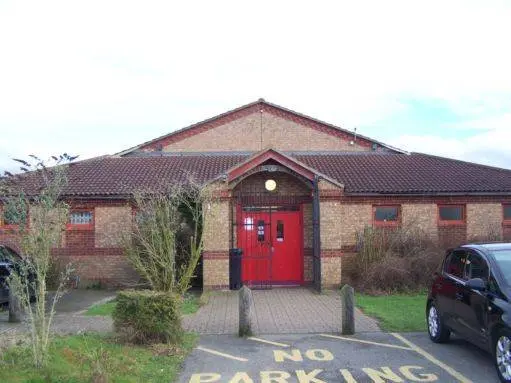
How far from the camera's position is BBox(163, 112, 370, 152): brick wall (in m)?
24.4

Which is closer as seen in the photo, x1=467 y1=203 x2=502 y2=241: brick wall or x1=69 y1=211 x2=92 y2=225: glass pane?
x1=69 y1=211 x2=92 y2=225: glass pane

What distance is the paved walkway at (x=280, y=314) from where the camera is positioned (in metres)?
10.7

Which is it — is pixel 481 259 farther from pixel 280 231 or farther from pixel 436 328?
pixel 280 231

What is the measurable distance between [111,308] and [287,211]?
679 cm

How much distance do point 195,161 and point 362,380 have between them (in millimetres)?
15858

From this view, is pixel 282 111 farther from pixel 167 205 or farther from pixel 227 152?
pixel 167 205

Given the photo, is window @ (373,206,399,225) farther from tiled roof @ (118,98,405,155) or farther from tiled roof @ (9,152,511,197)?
tiled roof @ (118,98,405,155)

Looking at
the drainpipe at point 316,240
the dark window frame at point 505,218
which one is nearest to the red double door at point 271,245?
the drainpipe at point 316,240

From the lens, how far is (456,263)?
905 cm

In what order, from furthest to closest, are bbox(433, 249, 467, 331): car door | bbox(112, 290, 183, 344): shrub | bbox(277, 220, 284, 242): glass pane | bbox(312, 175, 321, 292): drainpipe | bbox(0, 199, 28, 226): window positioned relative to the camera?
bbox(277, 220, 284, 242): glass pane, bbox(312, 175, 321, 292): drainpipe, bbox(112, 290, 183, 344): shrub, bbox(433, 249, 467, 331): car door, bbox(0, 199, 28, 226): window

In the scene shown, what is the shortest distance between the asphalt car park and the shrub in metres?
0.57

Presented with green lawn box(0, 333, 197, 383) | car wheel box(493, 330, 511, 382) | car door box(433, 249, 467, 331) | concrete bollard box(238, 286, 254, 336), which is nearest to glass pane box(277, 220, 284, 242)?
concrete bollard box(238, 286, 254, 336)

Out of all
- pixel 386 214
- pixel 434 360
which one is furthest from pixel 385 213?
pixel 434 360

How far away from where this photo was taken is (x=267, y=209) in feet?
57.6
